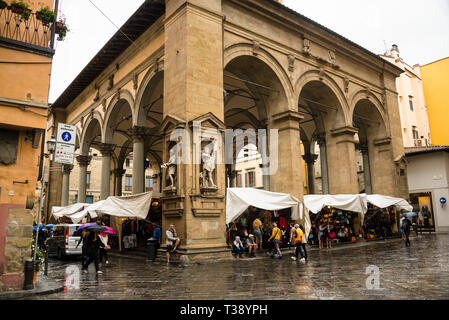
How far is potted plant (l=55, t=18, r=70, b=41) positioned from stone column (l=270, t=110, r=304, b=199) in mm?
9011

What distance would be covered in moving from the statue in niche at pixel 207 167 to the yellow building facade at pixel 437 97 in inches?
1145

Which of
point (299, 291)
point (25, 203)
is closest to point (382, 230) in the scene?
point (299, 291)

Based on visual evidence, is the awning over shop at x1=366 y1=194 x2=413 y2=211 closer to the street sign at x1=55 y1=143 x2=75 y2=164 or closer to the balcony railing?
the street sign at x1=55 y1=143 x2=75 y2=164

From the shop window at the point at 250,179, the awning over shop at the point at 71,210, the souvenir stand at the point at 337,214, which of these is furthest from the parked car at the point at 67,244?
the shop window at the point at 250,179

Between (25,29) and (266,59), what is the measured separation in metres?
9.13

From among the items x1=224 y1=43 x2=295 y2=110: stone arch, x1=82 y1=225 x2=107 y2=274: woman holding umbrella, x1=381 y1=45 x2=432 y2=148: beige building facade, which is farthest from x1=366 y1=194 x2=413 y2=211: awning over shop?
x1=381 y1=45 x2=432 y2=148: beige building facade

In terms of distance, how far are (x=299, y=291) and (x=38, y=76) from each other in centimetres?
660

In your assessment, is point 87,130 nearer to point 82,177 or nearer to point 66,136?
point 82,177

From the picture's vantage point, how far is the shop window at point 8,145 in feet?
22.5

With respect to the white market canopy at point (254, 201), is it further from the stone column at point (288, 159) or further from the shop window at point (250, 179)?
the shop window at point (250, 179)

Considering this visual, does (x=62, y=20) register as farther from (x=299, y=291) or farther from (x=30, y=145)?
(x=299, y=291)

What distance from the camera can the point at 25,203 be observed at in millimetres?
6926

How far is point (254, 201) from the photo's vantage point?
1158 cm

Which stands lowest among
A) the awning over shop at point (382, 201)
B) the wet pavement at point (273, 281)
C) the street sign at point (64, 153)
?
the wet pavement at point (273, 281)
